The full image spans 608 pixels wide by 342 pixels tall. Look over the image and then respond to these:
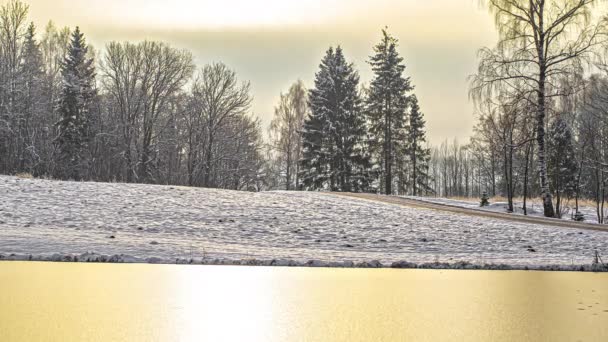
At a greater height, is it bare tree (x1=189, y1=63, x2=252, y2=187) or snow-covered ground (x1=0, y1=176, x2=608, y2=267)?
bare tree (x1=189, y1=63, x2=252, y2=187)

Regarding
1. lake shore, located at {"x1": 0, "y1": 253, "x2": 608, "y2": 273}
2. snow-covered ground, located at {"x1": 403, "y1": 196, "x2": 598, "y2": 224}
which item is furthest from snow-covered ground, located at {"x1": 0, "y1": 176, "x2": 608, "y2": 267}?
snow-covered ground, located at {"x1": 403, "y1": 196, "x2": 598, "y2": 224}

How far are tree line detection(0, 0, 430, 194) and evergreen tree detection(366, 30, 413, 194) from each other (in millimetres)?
89

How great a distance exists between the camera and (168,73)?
145 feet

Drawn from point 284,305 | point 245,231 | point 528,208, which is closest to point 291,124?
point 528,208

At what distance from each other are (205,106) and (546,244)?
33.9m

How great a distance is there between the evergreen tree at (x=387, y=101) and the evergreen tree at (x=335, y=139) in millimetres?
1536

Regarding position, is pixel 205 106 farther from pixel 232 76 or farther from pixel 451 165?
pixel 451 165

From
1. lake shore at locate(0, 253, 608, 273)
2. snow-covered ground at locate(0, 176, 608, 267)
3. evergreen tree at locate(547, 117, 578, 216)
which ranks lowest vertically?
lake shore at locate(0, 253, 608, 273)

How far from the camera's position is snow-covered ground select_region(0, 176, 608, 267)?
11445mm

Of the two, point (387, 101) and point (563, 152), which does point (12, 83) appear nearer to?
point (387, 101)

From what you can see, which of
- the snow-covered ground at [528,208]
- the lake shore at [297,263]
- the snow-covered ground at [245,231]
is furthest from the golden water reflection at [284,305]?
the snow-covered ground at [528,208]

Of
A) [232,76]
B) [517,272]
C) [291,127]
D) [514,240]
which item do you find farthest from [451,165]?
[517,272]

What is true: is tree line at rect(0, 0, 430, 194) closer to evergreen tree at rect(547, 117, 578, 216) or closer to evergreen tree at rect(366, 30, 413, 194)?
evergreen tree at rect(366, 30, 413, 194)

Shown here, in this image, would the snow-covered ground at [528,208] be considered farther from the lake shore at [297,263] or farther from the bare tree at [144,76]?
the bare tree at [144,76]
